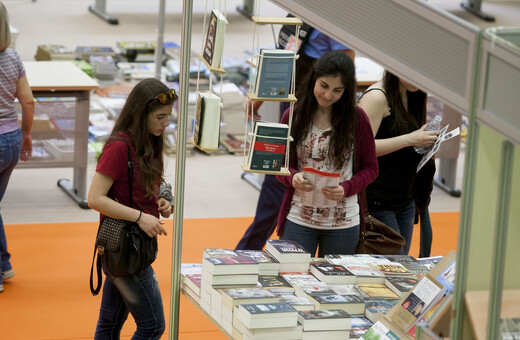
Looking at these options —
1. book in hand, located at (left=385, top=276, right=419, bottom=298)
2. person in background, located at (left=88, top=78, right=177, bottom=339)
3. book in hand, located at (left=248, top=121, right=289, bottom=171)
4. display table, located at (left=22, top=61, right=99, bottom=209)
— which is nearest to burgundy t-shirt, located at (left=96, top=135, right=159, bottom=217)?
person in background, located at (left=88, top=78, right=177, bottom=339)

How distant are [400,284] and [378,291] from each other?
0.11 metres

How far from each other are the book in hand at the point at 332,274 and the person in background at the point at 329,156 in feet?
1.40

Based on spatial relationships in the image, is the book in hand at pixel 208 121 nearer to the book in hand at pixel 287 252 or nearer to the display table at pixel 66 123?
the book in hand at pixel 287 252

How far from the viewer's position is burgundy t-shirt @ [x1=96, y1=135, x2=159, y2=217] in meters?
3.52

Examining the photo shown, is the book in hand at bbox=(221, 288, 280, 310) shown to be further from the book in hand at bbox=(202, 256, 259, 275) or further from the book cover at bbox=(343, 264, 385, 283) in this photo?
the book cover at bbox=(343, 264, 385, 283)

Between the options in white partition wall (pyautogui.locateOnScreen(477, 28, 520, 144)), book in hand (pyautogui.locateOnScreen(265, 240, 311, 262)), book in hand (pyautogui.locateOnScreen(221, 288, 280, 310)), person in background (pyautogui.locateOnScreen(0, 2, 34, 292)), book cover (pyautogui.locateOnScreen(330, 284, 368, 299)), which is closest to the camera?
white partition wall (pyautogui.locateOnScreen(477, 28, 520, 144))

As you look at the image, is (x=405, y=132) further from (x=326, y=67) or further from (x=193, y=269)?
(x=193, y=269)

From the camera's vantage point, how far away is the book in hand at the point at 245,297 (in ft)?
9.95

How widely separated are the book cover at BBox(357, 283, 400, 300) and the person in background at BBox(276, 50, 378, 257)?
1.69ft

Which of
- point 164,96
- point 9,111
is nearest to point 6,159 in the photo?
point 9,111

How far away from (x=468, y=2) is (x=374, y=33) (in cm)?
1395

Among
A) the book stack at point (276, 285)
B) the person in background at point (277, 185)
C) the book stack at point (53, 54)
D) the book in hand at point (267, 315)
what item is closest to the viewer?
the book in hand at point (267, 315)

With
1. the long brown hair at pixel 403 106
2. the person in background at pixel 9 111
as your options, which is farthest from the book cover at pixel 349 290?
the person in background at pixel 9 111

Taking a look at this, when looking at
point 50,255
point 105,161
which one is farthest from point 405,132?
point 50,255
